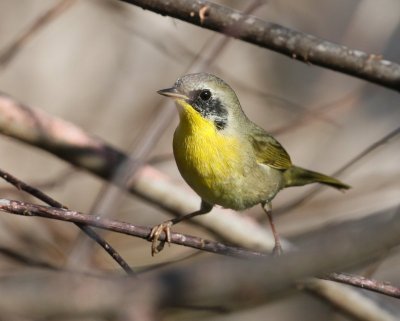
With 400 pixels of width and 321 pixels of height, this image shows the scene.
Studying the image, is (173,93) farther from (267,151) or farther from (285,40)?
(267,151)

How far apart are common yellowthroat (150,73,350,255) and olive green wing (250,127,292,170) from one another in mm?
80

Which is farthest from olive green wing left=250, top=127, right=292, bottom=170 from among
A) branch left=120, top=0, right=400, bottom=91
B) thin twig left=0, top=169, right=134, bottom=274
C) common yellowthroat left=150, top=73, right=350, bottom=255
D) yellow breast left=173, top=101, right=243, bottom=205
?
thin twig left=0, top=169, right=134, bottom=274

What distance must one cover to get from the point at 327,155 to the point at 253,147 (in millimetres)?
4191

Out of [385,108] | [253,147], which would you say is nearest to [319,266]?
[253,147]

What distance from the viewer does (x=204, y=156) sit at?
4012 mm

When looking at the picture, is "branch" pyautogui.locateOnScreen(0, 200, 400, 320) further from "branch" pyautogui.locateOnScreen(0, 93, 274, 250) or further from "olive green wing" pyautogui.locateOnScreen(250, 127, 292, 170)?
"olive green wing" pyautogui.locateOnScreen(250, 127, 292, 170)

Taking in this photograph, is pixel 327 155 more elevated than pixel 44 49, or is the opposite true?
pixel 44 49

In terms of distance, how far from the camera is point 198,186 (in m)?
4.05

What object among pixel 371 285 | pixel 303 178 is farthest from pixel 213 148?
pixel 371 285

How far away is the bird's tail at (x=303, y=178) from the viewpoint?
500 centimetres

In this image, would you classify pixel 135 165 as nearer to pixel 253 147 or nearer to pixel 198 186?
pixel 198 186

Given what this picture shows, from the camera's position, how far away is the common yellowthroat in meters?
4.00

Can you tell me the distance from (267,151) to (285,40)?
154 cm

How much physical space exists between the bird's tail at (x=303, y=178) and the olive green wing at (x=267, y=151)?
0.12 metres
